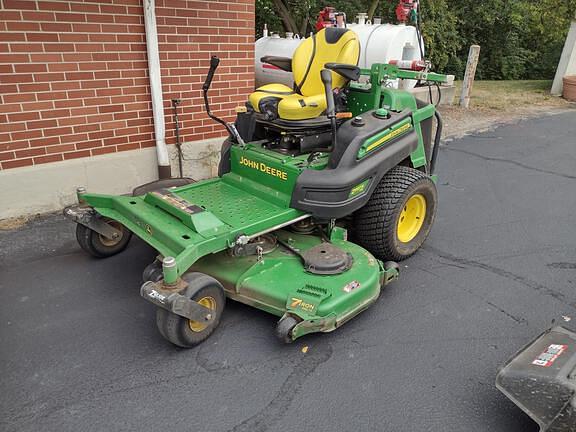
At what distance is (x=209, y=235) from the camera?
277 cm

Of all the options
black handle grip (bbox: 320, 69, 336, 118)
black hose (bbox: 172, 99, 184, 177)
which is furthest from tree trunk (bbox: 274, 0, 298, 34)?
black handle grip (bbox: 320, 69, 336, 118)

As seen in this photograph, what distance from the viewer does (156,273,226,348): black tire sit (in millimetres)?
2559

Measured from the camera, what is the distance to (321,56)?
394 cm

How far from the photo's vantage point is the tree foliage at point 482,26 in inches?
443

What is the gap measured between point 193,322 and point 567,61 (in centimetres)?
1182

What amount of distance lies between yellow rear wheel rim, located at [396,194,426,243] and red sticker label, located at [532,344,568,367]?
153 cm

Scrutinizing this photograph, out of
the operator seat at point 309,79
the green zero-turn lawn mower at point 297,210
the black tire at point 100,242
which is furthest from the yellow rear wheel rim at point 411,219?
the black tire at point 100,242

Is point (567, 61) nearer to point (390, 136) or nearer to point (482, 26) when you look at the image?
point (482, 26)

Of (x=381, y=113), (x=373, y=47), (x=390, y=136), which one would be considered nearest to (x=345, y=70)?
(x=381, y=113)

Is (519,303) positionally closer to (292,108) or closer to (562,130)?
(292,108)

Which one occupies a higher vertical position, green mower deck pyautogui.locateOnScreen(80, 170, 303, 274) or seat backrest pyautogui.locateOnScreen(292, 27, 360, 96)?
seat backrest pyautogui.locateOnScreen(292, 27, 360, 96)

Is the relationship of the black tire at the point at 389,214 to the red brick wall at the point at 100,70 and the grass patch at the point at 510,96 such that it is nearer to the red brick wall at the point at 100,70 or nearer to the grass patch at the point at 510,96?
the red brick wall at the point at 100,70

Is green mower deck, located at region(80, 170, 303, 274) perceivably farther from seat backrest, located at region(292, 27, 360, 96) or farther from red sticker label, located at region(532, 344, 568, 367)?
red sticker label, located at region(532, 344, 568, 367)

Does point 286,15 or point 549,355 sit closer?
point 549,355
